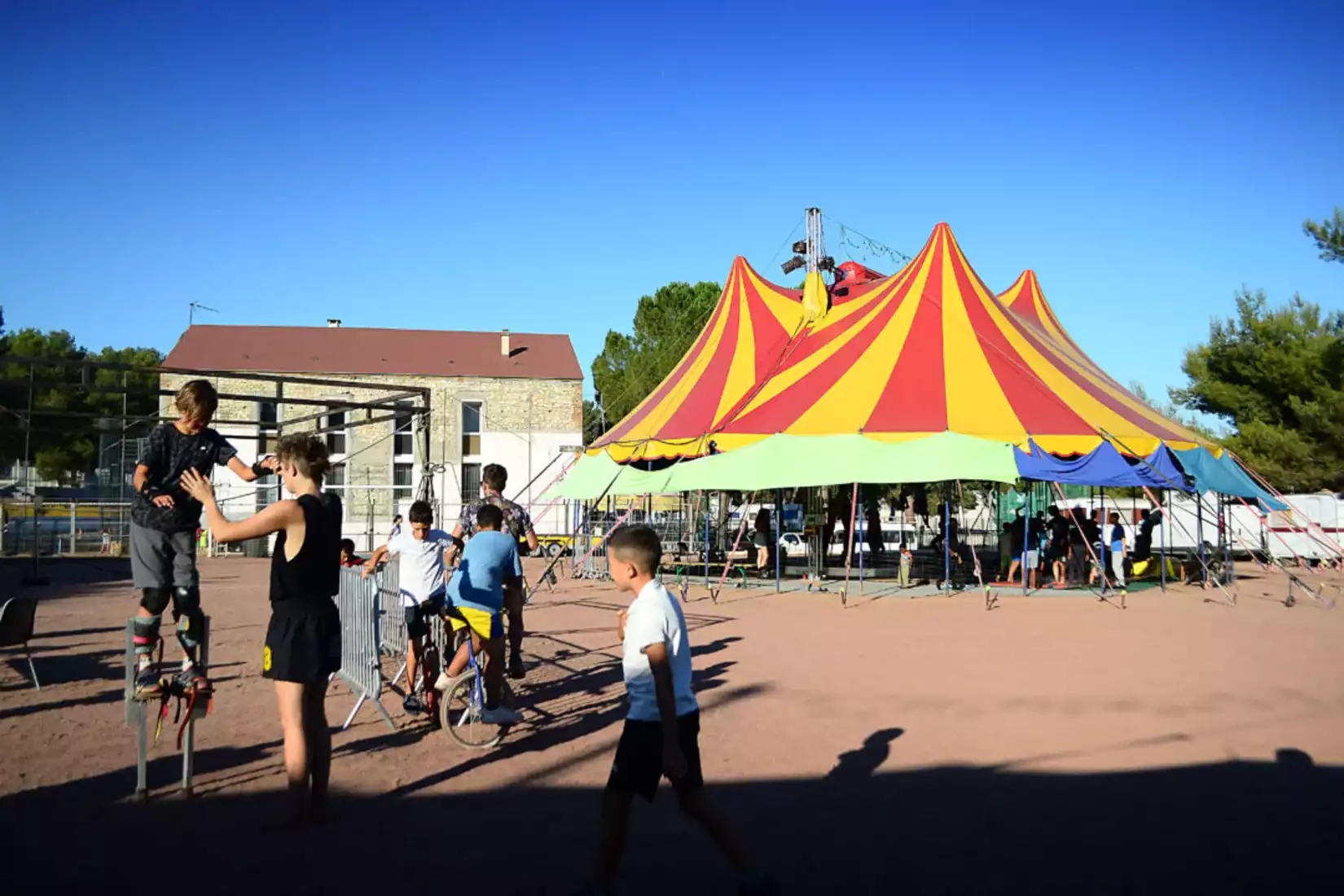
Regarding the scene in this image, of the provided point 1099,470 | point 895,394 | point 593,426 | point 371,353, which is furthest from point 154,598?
point 593,426

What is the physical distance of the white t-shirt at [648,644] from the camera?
3621mm

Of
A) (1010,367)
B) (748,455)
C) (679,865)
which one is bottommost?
(679,865)

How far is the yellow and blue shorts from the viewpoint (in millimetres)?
6242

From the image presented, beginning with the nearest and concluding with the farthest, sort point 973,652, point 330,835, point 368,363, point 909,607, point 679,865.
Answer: point 679,865, point 330,835, point 973,652, point 909,607, point 368,363

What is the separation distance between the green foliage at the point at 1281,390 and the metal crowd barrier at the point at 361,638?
2552 cm

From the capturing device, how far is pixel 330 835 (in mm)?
4523

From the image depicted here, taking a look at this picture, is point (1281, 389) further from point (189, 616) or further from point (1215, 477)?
point (189, 616)

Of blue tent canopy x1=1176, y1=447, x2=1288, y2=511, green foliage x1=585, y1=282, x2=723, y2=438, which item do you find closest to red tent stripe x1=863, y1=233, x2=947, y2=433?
blue tent canopy x1=1176, y1=447, x2=1288, y2=511

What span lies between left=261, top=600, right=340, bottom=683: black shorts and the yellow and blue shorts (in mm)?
1775

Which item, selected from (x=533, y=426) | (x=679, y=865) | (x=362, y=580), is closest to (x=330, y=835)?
(x=679, y=865)

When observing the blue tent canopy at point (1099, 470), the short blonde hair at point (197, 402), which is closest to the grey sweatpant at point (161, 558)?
the short blonde hair at point (197, 402)

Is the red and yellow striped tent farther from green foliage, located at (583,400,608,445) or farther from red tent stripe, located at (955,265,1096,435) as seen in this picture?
green foliage, located at (583,400,608,445)

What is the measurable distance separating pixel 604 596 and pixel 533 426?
22020 mm

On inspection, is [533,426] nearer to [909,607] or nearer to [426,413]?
[909,607]
